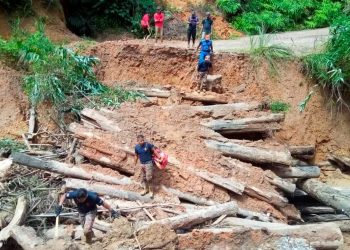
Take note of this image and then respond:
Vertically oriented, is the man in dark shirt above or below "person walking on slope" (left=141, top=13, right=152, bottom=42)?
below

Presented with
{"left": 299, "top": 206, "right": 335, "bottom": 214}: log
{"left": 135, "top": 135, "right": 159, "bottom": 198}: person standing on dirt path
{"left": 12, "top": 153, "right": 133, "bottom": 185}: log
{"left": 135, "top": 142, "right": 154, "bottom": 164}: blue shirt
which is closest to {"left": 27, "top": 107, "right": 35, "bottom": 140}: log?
{"left": 12, "top": 153, "right": 133, "bottom": 185}: log

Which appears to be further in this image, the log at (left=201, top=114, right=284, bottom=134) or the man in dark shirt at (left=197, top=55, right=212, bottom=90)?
the man in dark shirt at (left=197, top=55, right=212, bottom=90)

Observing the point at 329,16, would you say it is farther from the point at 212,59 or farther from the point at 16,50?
the point at 16,50

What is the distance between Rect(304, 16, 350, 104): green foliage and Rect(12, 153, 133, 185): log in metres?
6.52

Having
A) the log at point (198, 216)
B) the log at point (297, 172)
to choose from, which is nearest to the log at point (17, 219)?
the log at point (198, 216)

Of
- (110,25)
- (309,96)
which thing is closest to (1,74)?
(110,25)

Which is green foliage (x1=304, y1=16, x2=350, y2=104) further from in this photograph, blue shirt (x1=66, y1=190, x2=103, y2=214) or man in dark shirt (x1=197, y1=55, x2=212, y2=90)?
blue shirt (x1=66, y1=190, x2=103, y2=214)

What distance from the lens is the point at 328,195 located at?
1173cm

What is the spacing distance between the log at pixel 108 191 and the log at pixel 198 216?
101 cm

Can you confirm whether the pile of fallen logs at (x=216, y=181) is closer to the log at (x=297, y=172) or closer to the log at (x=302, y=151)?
the log at (x=297, y=172)

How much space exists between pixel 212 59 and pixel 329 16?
26.9ft

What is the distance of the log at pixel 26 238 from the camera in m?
7.89

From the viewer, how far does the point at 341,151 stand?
14.3 m

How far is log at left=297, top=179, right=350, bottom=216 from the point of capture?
38.0 ft
